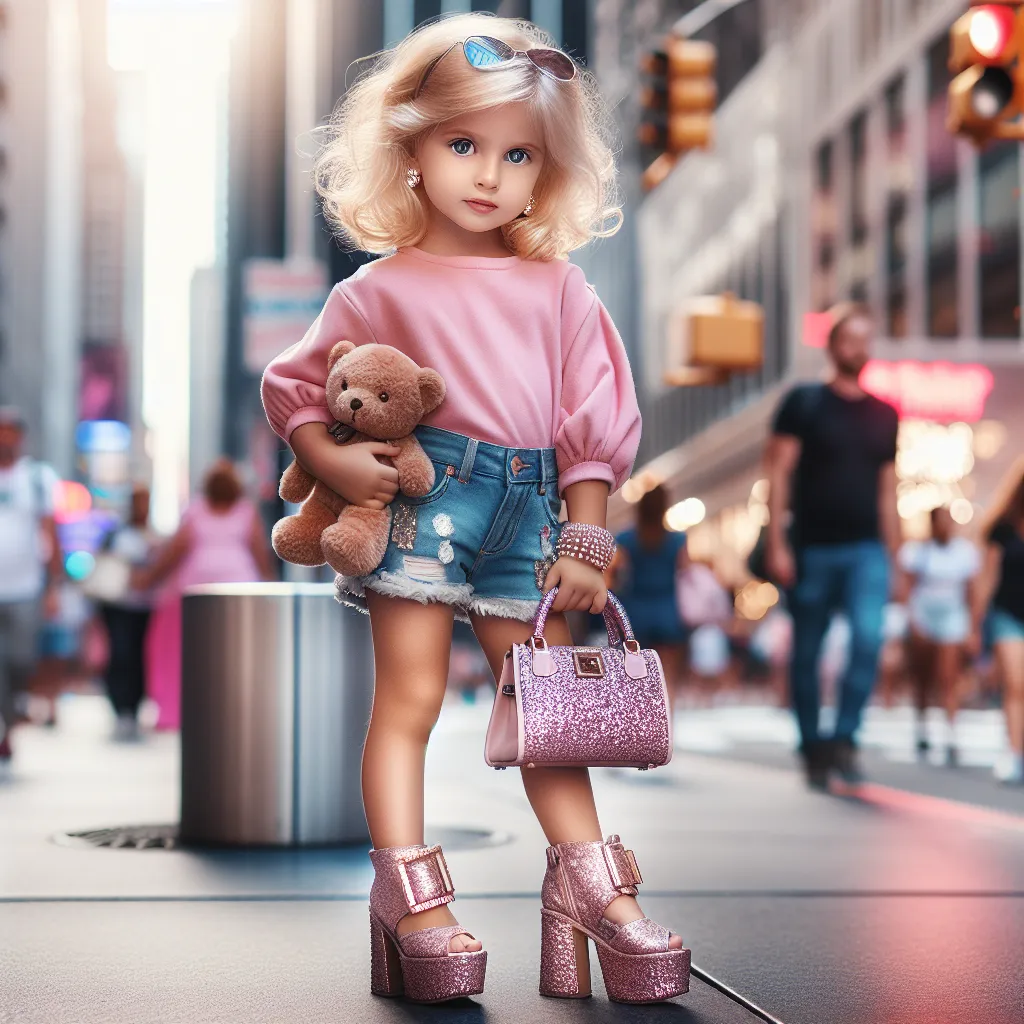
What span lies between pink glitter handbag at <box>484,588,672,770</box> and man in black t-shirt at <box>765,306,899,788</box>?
4.44 metres

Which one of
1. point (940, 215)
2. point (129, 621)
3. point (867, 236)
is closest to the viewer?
point (129, 621)

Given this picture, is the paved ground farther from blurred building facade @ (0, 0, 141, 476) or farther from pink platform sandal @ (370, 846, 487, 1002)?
blurred building facade @ (0, 0, 141, 476)

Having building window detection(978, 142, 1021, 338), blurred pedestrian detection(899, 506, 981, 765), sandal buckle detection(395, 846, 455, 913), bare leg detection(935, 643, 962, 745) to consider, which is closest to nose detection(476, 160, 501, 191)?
sandal buckle detection(395, 846, 455, 913)

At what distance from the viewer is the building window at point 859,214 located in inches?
1470

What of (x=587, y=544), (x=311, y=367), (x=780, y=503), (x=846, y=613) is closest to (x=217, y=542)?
(x=780, y=503)

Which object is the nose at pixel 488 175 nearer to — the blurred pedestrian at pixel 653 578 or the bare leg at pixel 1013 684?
the bare leg at pixel 1013 684

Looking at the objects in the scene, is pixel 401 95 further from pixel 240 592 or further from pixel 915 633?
pixel 915 633

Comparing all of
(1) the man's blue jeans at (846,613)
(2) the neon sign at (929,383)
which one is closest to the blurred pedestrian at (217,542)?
(1) the man's blue jeans at (846,613)

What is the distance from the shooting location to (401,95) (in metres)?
3.14

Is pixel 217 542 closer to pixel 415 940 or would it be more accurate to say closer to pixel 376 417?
pixel 376 417

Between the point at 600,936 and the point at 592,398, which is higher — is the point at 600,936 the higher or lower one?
the lower one

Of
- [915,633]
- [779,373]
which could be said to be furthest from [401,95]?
[779,373]

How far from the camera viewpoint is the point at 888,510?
7453 millimetres

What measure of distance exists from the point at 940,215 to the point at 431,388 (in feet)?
105
